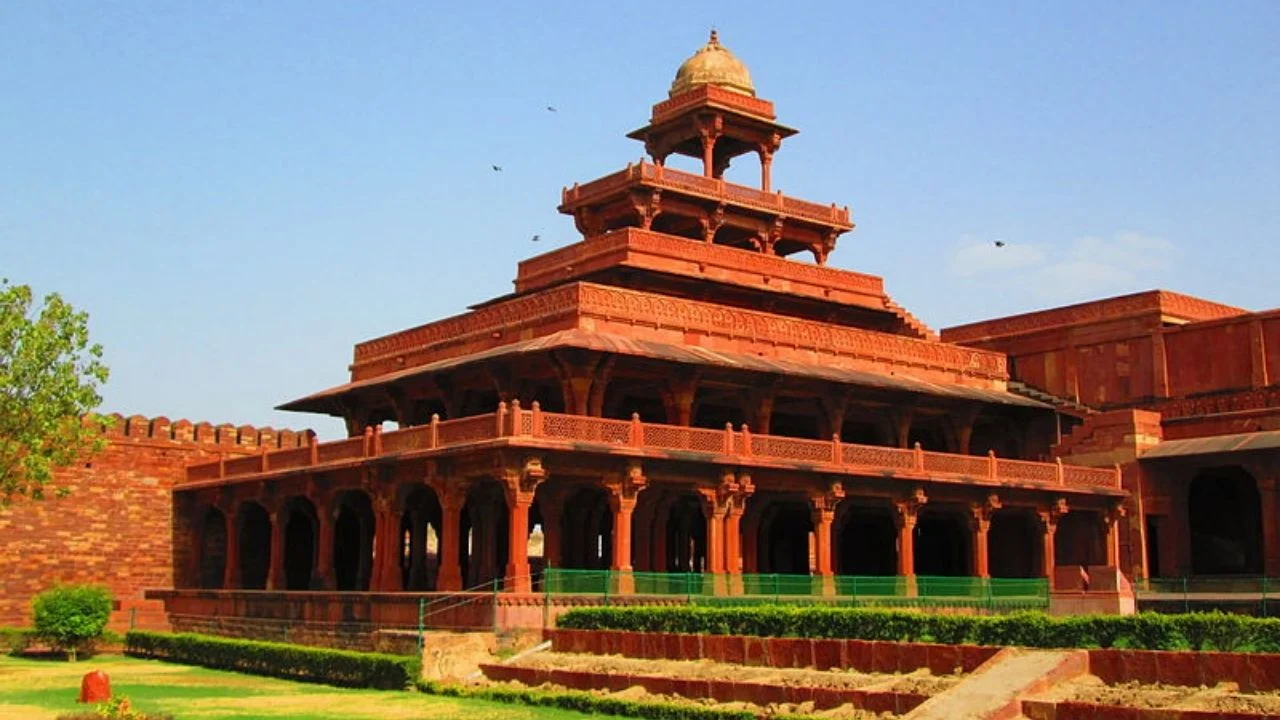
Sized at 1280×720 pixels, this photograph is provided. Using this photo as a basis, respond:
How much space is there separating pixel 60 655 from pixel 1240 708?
92.6ft

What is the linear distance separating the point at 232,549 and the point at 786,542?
52.3ft

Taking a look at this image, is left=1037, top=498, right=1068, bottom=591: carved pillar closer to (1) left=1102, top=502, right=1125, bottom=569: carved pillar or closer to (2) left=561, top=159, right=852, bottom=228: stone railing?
(1) left=1102, top=502, right=1125, bottom=569: carved pillar

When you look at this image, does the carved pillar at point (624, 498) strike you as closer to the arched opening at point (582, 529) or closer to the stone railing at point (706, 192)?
the arched opening at point (582, 529)

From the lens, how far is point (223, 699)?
25859mm

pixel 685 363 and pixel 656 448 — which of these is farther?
pixel 685 363

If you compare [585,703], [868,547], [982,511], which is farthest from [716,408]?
[585,703]

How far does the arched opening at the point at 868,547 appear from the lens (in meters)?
45.1

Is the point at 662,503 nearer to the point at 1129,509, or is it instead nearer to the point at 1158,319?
the point at 1129,509

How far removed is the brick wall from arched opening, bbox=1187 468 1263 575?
29.1 meters

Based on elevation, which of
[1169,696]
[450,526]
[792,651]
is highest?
[450,526]

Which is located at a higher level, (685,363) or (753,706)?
(685,363)

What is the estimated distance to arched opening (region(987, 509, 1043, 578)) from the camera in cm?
4319

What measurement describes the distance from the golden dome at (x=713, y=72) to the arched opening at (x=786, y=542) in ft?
42.4

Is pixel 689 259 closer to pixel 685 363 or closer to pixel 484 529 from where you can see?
pixel 685 363
